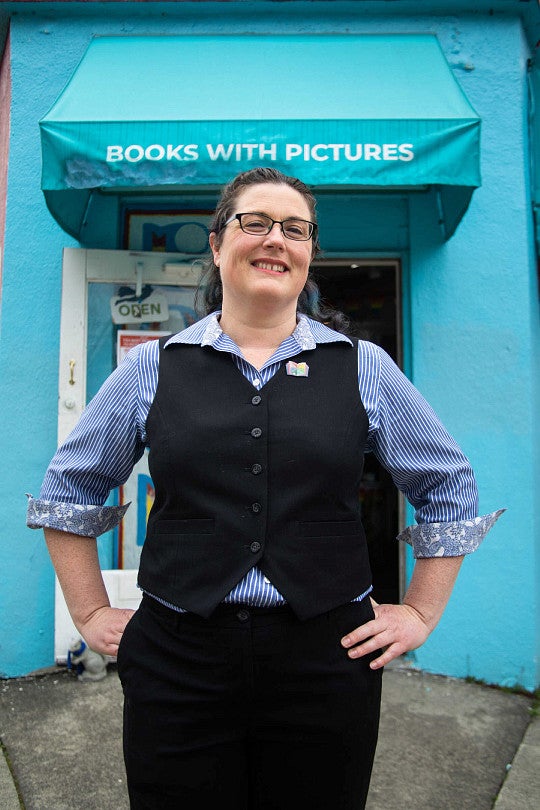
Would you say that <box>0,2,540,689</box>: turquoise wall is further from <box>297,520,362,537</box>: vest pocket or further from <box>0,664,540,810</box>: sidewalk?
<box>297,520,362,537</box>: vest pocket

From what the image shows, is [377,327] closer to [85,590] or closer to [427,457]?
[427,457]

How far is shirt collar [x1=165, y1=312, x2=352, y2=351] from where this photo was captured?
1.51 metres

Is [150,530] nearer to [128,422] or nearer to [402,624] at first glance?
[128,422]

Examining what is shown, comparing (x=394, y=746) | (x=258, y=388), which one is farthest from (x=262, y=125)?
(x=394, y=746)

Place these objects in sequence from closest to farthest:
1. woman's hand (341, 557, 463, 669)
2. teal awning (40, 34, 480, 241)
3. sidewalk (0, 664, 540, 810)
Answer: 1. woman's hand (341, 557, 463, 669)
2. sidewalk (0, 664, 540, 810)
3. teal awning (40, 34, 480, 241)

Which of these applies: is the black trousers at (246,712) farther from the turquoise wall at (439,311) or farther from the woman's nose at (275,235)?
the turquoise wall at (439,311)

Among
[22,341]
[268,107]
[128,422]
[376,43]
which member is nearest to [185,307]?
[22,341]

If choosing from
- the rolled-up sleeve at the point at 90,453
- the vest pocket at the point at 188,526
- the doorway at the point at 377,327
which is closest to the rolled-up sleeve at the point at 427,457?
the vest pocket at the point at 188,526

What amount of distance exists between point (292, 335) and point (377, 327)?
3103mm

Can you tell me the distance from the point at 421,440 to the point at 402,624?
1.42 ft

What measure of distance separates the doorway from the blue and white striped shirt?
80.0 inches

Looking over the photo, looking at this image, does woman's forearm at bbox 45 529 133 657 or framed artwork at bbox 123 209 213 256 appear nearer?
woman's forearm at bbox 45 529 133 657

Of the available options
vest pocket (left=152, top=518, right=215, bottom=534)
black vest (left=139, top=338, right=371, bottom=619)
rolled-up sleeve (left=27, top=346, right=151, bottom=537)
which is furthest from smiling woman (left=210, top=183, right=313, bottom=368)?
vest pocket (left=152, top=518, right=215, bottom=534)

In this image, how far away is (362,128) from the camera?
3.04m
